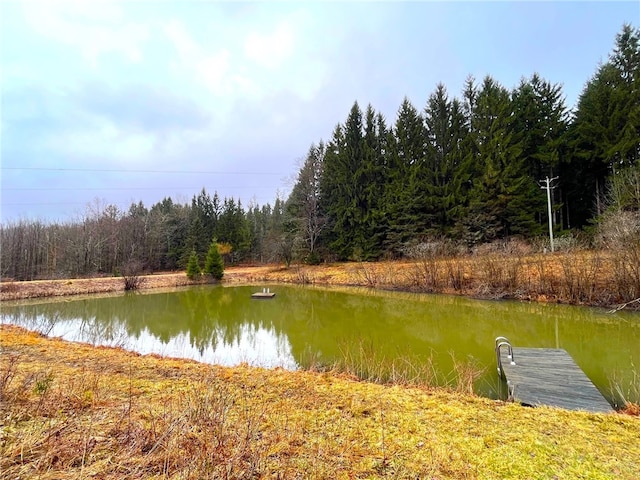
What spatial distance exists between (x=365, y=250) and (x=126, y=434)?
2373 cm

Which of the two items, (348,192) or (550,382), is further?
(348,192)

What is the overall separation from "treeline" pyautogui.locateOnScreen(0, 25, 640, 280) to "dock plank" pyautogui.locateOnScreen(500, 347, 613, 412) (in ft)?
44.6

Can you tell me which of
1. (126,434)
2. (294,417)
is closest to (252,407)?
(294,417)

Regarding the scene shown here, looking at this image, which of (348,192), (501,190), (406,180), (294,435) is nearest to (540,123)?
(501,190)

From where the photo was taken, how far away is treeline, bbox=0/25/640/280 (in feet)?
66.2

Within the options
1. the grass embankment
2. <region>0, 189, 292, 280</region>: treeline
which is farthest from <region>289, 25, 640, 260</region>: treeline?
the grass embankment

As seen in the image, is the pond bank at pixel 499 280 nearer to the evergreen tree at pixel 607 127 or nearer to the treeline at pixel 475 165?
the treeline at pixel 475 165

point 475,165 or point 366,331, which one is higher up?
point 475,165

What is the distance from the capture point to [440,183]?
24.3m

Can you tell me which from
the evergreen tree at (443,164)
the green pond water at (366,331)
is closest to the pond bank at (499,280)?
the green pond water at (366,331)

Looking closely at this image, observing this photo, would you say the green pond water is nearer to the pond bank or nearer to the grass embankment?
the pond bank

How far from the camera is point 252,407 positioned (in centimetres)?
333

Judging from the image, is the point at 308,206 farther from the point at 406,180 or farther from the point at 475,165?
the point at 475,165

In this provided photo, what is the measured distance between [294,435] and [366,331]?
653 centimetres
